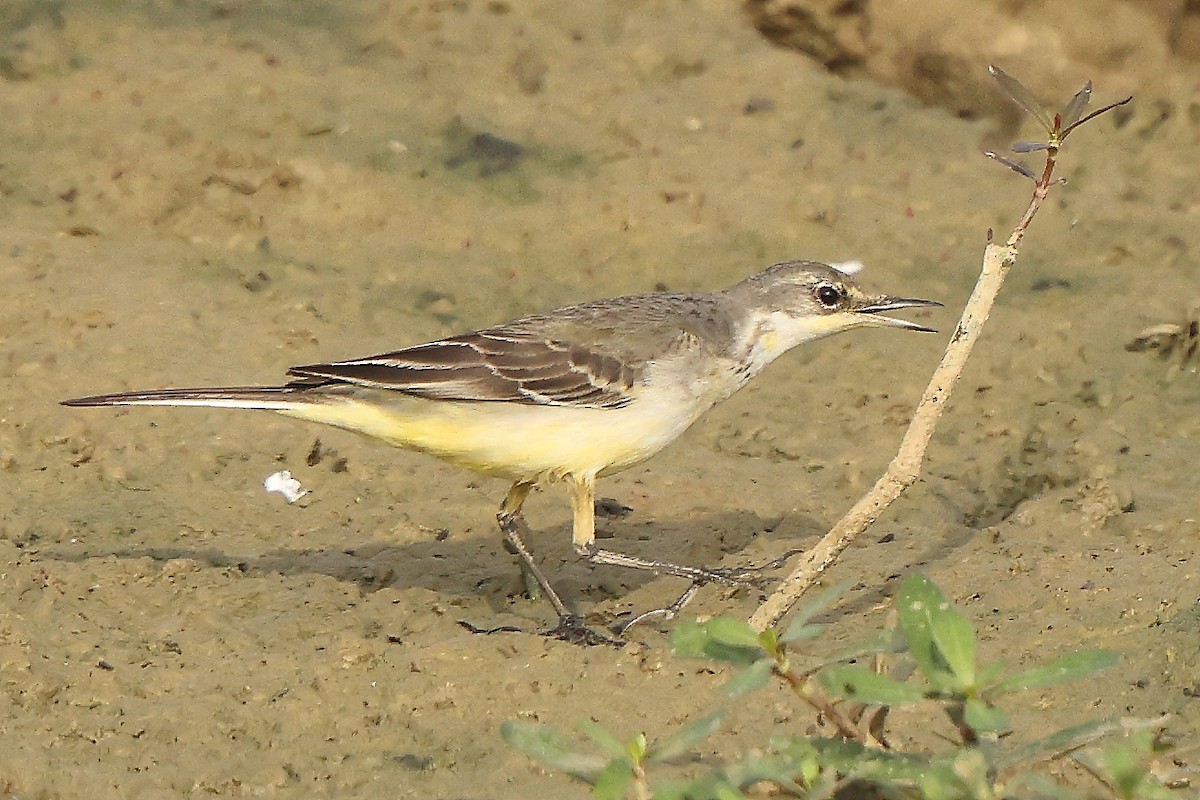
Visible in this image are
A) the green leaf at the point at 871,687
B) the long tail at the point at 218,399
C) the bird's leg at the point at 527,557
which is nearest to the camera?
the green leaf at the point at 871,687

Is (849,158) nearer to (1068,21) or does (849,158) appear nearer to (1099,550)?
(1068,21)

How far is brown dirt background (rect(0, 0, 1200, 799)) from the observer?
5.33 meters

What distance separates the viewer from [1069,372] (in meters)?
8.70

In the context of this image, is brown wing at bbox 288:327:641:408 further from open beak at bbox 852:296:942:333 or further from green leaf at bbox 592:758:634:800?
green leaf at bbox 592:758:634:800

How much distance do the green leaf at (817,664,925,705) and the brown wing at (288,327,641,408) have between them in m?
3.28

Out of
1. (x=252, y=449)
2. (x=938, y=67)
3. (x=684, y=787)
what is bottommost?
(x=252, y=449)

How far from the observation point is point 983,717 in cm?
347

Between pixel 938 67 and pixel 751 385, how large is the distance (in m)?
3.78

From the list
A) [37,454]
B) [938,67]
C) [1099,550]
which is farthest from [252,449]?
[938,67]

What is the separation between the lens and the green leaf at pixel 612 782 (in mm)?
3481

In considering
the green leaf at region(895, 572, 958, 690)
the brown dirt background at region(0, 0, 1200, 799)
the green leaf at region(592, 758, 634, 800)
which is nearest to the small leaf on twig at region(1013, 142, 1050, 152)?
the green leaf at region(895, 572, 958, 690)

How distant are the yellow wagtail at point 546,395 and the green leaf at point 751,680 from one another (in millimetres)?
2749

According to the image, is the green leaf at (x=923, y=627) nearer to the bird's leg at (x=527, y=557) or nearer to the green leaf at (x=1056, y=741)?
the green leaf at (x=1056, y=741)

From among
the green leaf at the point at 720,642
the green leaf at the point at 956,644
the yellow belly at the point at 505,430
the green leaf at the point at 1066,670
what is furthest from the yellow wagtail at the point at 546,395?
the green leaf at the point at 1066,670
